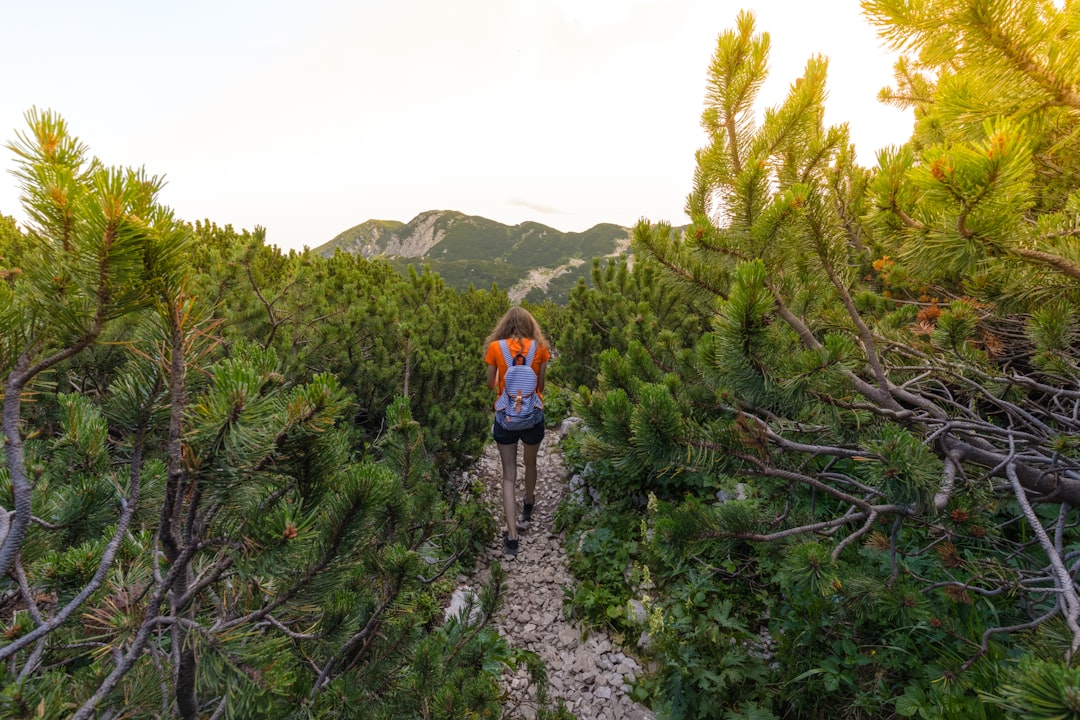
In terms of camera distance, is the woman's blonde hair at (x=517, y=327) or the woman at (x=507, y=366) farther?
the woman's blonde hair at (x=517, y=327)

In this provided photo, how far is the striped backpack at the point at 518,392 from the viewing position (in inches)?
177

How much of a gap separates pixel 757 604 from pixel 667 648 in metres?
0.98

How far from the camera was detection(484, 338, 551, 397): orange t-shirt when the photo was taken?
450 centimetres

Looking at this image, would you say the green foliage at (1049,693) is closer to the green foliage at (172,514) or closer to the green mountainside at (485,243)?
the green foliage at (172,514)

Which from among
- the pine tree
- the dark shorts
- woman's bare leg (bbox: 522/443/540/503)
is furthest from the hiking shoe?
the pine tree

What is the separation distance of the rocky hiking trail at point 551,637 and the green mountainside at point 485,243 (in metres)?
106

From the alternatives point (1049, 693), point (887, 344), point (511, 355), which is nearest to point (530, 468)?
point (511, 355)

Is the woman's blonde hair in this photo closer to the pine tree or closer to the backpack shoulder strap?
the backpack shoulder strap

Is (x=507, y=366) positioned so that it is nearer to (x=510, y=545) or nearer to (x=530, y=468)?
(x=530, y=468)

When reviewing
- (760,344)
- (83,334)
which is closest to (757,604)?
(760,344)

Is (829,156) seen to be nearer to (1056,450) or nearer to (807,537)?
(1056,450)

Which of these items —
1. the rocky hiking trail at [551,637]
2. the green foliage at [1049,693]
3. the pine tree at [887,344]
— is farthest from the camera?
the rocky hiking trail at [551,637]

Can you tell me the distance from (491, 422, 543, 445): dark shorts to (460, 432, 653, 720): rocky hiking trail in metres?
1.34

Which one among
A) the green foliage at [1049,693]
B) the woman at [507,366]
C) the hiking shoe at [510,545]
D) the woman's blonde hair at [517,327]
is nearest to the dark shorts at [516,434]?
the woman at [507,366]
